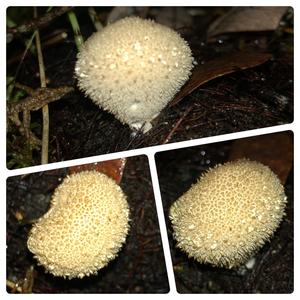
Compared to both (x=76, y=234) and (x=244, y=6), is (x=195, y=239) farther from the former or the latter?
(x=244, y=6)

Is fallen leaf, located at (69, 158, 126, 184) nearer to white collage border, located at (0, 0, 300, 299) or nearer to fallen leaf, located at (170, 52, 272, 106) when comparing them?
white collage border, located at (0, 0, 300, 299)

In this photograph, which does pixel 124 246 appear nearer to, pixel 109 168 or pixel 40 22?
pixel 109 168

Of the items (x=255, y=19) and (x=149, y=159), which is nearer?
(x=149, y=159)

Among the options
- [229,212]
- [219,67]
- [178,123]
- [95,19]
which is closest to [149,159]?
[178,123]

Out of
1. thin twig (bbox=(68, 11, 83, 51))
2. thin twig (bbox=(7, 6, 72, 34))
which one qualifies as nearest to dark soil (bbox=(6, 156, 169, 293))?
thin twig (bbox=(68, 11, 83, 51))
